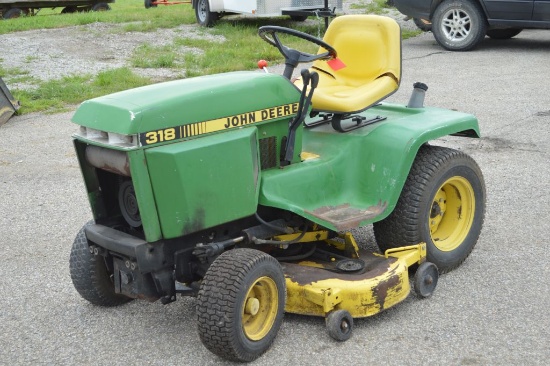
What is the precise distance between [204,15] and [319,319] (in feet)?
36.8

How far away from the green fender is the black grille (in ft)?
0.19

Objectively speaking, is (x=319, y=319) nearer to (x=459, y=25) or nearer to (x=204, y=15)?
(x=459, y=25)

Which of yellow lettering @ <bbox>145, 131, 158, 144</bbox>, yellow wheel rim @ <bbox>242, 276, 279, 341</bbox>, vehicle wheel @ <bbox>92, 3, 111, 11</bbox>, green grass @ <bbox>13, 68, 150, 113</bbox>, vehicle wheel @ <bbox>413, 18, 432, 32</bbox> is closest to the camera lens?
yellow lettering @ <bbox>145, 131, 158, 144</bbox>

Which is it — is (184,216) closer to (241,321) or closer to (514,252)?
(241,321)

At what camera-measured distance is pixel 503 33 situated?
43.2 ft

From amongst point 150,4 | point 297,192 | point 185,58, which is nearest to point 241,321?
point 297,192

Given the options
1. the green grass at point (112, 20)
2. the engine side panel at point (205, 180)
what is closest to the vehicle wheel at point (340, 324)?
the engine side panel at point (205, 180)

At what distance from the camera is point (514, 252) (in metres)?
5.05

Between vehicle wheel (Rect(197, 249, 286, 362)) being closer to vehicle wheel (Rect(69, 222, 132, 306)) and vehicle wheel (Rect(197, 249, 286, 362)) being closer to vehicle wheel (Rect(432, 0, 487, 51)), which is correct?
vehicle wheel (Rect(69, 222, 132, 306))

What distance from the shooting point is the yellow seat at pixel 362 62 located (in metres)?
4.65

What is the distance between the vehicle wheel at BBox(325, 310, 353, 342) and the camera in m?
3.92

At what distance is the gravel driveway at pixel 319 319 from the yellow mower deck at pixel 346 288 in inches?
4.6

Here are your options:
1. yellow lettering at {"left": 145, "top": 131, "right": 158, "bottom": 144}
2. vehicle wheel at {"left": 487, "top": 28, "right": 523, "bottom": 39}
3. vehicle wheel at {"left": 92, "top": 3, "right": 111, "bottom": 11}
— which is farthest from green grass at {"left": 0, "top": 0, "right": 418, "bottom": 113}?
yellow lettering at {"left": 145, "top": 131, "right": 158, "bottom": 144}

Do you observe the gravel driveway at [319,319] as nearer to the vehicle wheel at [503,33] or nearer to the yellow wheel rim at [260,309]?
the yellow wheel rim at [260,309]
